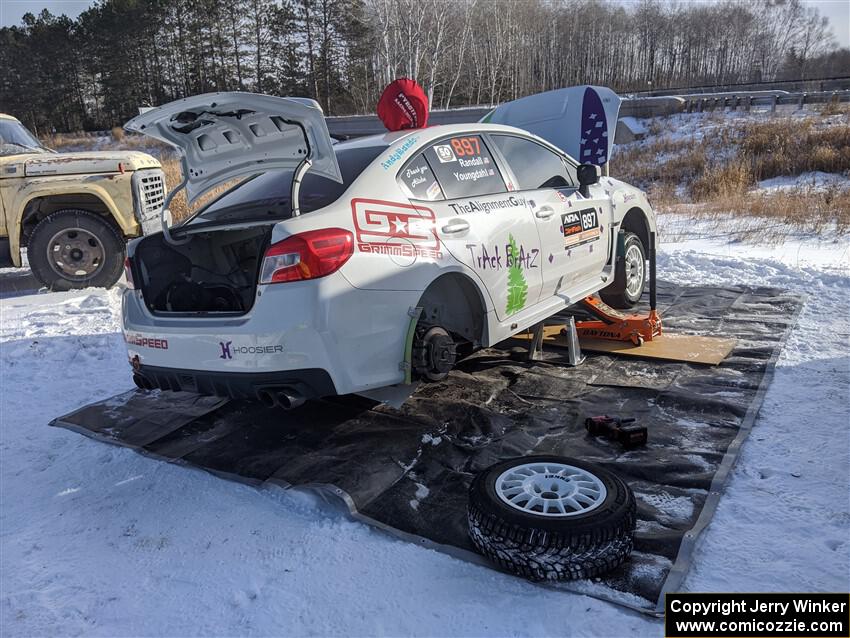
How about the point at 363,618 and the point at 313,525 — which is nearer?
the point at 363,618

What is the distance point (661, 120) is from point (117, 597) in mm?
29969

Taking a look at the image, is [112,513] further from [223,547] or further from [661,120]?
[661,120]

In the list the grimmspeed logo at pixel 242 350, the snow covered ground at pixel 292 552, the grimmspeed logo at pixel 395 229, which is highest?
the grimmspeed logo at pixel 395 229

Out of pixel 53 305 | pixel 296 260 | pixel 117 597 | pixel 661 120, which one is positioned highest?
pixel 661 120

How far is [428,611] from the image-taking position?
7.48 feet

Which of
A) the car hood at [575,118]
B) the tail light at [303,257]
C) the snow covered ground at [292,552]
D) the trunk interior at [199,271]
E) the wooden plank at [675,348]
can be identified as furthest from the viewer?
the car hood at [575,118]

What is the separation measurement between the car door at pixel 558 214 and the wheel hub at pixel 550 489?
1.80 metres

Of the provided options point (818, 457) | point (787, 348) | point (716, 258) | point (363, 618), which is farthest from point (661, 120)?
point (363, 618)

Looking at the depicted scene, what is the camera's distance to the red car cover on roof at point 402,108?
4.52 m

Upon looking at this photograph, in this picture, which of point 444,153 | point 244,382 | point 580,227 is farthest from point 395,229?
point 580,227

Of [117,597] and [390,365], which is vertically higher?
[390,365]

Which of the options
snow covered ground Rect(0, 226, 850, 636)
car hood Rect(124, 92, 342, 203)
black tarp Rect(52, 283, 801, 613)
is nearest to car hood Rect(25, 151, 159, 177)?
black tarp Rect(52, 283, 801, 613)

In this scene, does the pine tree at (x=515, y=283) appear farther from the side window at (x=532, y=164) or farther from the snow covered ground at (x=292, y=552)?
the snow covered ground at (x=292, y=552)

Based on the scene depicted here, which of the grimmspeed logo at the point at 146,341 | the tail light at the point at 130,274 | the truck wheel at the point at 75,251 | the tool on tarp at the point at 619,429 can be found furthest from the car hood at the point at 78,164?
the tool on tarp at the point at 619,429
